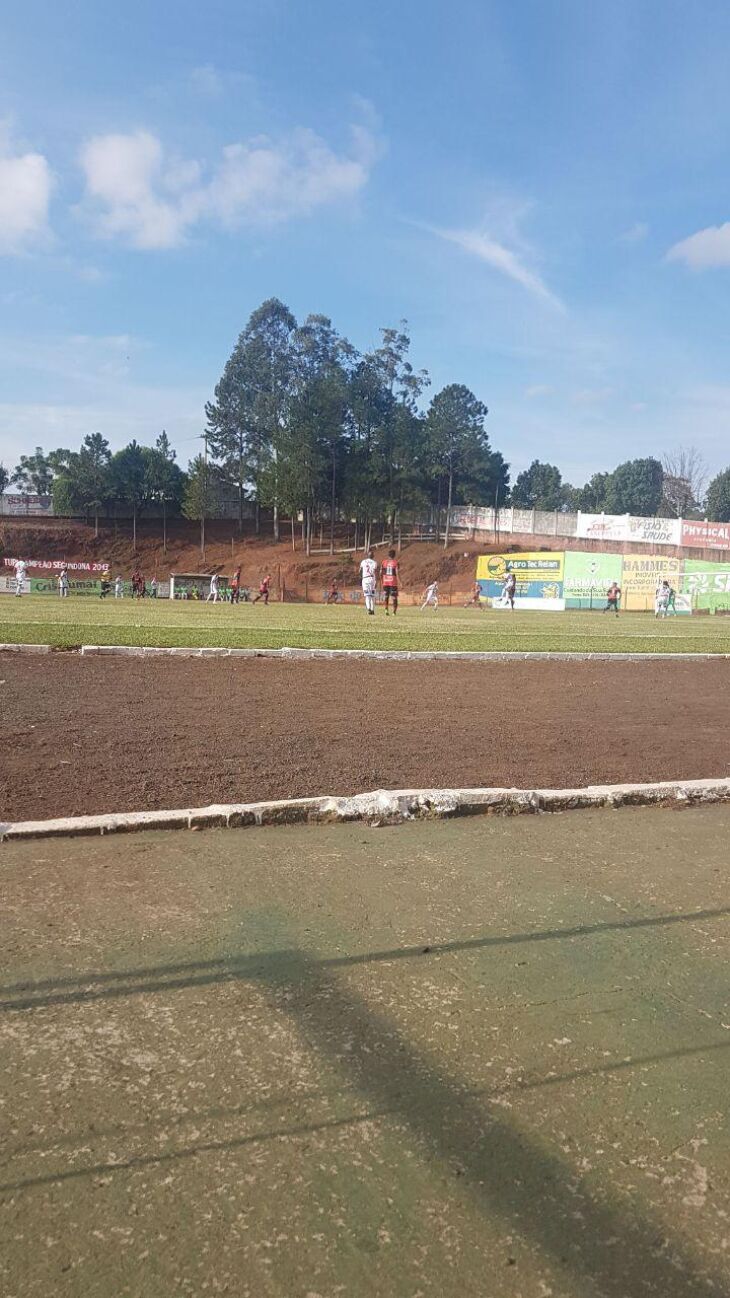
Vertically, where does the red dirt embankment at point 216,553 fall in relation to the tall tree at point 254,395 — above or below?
below

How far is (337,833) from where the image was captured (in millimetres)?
5113

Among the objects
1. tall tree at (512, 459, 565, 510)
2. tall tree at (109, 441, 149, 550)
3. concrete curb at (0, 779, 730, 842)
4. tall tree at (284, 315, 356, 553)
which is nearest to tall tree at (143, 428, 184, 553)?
tall tree at (109, 441, 149, 550)

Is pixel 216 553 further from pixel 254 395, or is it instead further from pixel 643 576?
pixel 643 576

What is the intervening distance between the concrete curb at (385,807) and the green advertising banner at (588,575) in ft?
161

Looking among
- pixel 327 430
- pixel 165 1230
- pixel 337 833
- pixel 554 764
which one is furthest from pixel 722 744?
pixel 327 430

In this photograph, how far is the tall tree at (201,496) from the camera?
84.4 m

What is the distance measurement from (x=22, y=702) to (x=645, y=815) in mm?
6771

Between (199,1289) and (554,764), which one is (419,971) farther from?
(554,764)

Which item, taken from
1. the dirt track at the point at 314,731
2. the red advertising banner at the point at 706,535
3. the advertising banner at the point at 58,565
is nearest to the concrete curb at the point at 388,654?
the dirt track at the point at 314,731

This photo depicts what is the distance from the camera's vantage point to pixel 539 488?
14362 cm

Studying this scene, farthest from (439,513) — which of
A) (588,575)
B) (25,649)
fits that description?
(25,649)

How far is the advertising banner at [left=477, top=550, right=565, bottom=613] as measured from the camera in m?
54.6

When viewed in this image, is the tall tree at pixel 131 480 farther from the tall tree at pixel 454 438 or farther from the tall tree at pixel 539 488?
the tall tree at pixel 539 488

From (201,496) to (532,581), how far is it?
40924 millimetres
